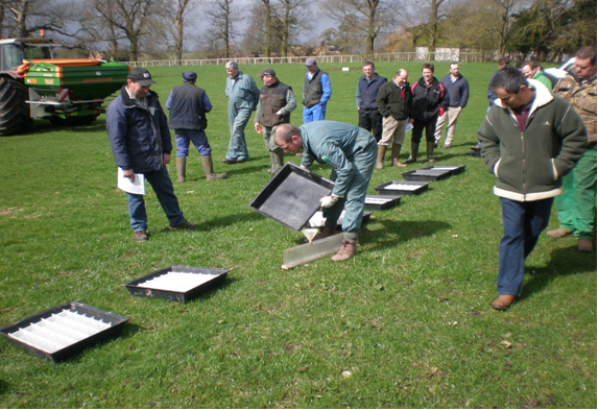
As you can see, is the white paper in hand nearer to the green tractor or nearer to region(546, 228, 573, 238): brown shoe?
region(546, 228, 573, 238): brown shoe

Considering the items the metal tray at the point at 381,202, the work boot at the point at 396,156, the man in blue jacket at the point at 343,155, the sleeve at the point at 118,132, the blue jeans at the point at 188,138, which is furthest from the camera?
the work boot at the point at 396,156

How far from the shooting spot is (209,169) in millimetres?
9094

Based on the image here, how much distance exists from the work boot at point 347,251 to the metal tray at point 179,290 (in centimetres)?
128

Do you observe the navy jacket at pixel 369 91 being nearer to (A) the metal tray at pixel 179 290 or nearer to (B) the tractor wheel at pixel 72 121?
(A) the metal tray at pixel 179 290

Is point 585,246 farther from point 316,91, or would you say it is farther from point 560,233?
point 316,91

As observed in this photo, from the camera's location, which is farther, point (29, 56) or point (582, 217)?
point (29, 56)

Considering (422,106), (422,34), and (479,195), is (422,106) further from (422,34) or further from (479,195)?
(422,34)

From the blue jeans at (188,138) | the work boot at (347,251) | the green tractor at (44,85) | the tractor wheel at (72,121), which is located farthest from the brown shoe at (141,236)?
the tractor wheel at (72,121)

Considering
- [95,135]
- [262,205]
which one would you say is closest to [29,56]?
[95,135]

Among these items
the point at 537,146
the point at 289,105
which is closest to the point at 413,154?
the point at 289,105

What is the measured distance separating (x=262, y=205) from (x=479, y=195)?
385 centimetres

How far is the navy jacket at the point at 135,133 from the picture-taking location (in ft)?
18.5

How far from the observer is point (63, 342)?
3715 mm

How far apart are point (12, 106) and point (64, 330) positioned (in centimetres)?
1271
